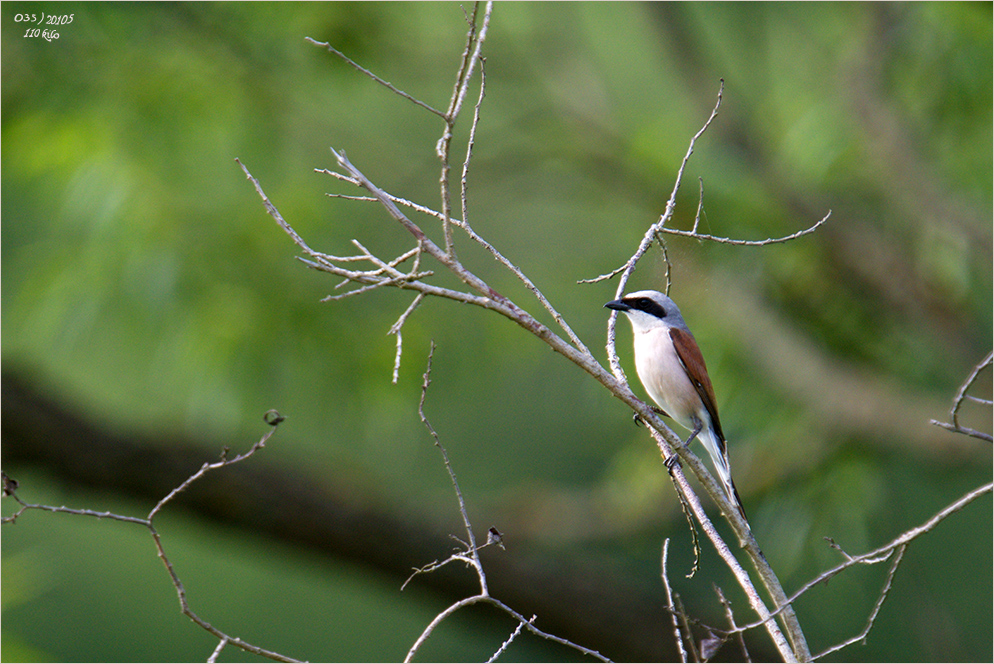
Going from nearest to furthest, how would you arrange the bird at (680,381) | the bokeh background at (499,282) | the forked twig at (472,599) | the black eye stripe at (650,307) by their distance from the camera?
the forked twig at (472,599) → the bird at (680,381) → the black eye stripe at (650,307) → the bokeh background at (499,282)

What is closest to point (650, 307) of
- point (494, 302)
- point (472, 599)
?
point (494, 302)

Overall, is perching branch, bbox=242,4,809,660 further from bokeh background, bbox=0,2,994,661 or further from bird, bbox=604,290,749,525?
bokeh background, bbox=0,2,994,661

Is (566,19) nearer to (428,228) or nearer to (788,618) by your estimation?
(428,228)

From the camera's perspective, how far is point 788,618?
1.12 metres

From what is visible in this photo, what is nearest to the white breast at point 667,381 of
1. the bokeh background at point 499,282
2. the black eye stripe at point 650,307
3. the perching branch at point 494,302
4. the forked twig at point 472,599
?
the black eye stripe at point 650,307

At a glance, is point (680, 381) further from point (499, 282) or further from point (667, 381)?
point (499, 282)

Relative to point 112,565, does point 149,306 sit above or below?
above

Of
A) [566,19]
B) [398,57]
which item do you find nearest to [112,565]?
[398,57]

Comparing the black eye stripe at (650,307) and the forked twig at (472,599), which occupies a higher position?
the black eye stripe at (650,307)

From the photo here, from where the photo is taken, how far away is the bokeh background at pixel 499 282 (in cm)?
384

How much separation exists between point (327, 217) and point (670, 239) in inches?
122

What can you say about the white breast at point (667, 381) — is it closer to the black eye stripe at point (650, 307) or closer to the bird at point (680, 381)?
the bird at point (680, 381)

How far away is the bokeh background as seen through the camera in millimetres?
3844

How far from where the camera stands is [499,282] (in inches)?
195
